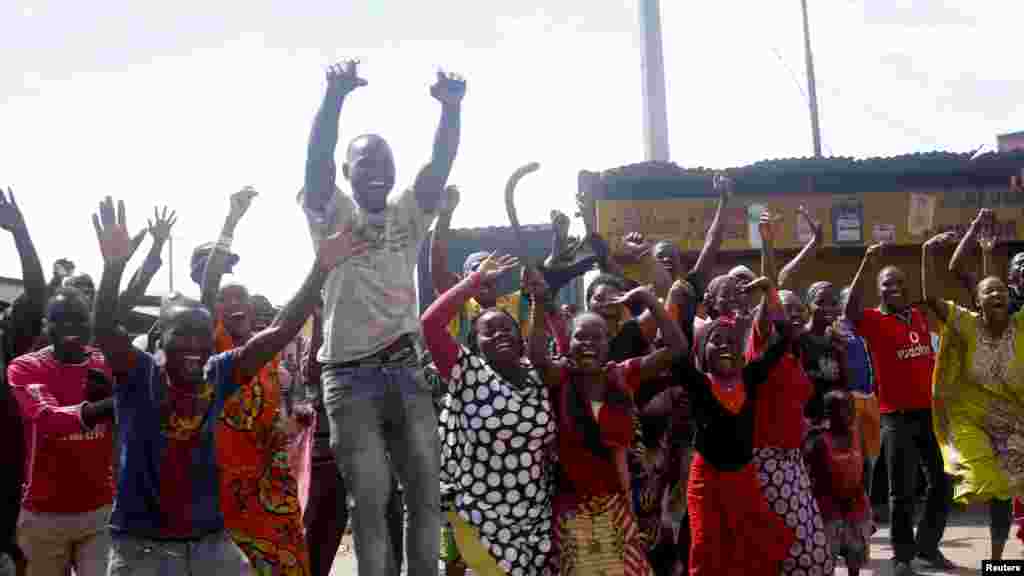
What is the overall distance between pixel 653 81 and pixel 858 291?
253 inches

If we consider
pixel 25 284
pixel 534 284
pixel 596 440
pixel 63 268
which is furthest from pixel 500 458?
pixel 63 268

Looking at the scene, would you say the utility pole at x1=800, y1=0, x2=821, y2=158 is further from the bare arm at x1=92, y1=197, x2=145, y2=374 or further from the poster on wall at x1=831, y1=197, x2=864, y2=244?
the bare arm at x1=92, y1=197, x2=145, y2=374

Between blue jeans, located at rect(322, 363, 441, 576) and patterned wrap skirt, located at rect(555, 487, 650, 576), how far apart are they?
2.81ft

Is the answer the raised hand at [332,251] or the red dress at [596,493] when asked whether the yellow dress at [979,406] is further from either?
the raised hand at [332,251]

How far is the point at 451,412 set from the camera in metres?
5.61

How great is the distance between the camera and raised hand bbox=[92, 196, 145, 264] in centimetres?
405

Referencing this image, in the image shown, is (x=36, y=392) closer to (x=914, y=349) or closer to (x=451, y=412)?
(x=451, y=412)

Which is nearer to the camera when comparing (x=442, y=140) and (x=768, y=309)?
(x=442, y=140)

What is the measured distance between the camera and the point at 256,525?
5.49m

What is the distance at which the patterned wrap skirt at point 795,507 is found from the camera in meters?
5.91

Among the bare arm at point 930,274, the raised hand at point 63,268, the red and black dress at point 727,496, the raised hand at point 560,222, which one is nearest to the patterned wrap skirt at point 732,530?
the red and black dress at point 727,496

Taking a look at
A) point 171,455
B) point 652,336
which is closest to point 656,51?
point 652,336

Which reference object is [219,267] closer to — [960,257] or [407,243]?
[407,243]

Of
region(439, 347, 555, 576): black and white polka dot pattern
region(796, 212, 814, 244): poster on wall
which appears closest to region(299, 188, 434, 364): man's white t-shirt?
region(439, 347, 555, 576): black and white polka dot pattern
